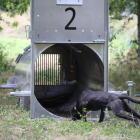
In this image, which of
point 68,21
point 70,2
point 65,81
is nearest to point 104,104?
point 68,21

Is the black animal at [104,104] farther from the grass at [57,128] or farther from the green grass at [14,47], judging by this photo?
the green grass at [14,47]

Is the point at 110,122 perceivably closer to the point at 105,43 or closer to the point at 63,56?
the point at 105,43

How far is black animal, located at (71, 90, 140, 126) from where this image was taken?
6047 millimetres

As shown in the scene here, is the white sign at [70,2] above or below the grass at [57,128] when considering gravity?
above

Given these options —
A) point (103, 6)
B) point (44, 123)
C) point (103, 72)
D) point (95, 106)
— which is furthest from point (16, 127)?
point (103, 6)

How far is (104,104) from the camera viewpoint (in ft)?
20.7

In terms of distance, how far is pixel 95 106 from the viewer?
6473 millimetres

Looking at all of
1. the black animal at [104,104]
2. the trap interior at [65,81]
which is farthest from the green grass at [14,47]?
the black animal at [104,104]

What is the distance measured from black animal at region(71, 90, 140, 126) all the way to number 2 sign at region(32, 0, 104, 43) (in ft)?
4.48

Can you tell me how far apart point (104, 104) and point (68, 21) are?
2115mm

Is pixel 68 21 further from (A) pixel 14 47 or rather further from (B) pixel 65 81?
(A) pixel 14 47

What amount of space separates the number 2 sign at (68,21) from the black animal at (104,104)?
4.48 ft

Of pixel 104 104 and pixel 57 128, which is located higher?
pixel 104 104

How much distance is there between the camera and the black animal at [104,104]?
6047 millimetres
